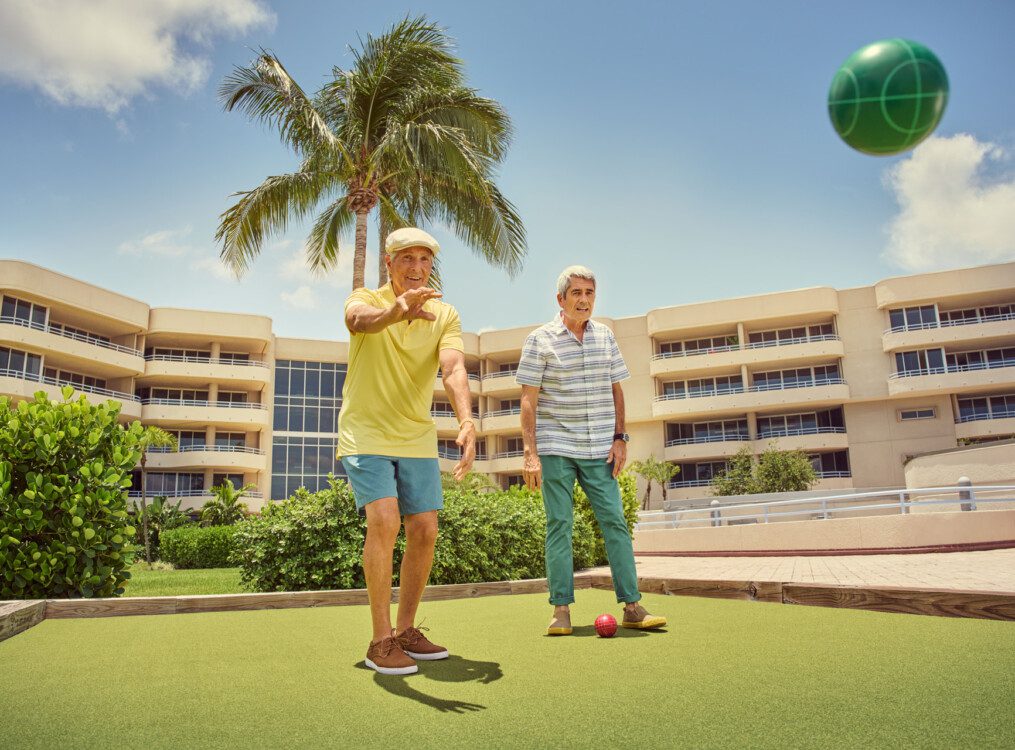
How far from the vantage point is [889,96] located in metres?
4.35

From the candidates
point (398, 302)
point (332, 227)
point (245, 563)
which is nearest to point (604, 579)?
point (245, 563)

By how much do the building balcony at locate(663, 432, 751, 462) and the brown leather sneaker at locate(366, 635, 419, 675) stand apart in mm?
42616

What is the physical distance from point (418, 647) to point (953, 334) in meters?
44.3

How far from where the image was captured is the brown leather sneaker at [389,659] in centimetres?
303

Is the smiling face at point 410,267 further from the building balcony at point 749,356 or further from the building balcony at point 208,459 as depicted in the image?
the building balcony at point 749,356

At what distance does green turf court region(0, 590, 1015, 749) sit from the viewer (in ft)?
6.61

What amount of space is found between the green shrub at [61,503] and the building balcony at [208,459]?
1492 inches

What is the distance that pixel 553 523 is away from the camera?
4434mm

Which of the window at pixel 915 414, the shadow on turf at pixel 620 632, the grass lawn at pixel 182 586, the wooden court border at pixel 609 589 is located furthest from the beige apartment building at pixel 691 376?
the shadow on turf at pixel 620 632

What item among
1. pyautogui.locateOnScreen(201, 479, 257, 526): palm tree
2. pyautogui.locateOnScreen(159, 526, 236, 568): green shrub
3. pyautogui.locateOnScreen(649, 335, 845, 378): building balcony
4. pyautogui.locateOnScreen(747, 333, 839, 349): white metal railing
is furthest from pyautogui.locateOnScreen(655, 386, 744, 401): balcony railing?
pyautogui.locateOnScreen(159, 526, 236, 568): green shrub

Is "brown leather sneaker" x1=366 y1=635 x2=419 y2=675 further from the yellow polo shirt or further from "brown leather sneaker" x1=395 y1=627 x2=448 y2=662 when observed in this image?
the yellow polo shirt

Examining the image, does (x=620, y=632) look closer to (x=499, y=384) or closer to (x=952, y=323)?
(x=952, y=323)

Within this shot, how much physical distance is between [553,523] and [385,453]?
132cm

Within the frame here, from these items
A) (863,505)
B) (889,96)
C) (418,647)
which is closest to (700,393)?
(863,505)
